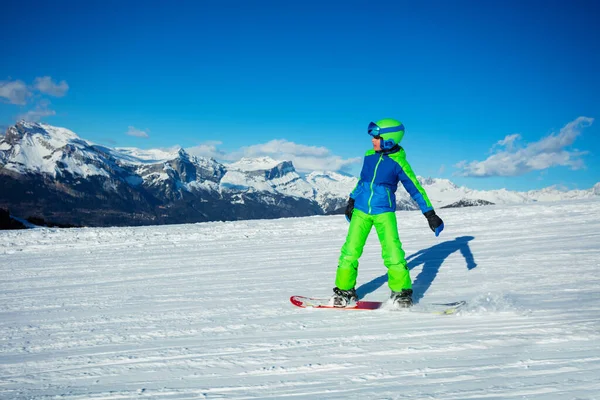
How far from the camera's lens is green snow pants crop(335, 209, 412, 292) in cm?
506

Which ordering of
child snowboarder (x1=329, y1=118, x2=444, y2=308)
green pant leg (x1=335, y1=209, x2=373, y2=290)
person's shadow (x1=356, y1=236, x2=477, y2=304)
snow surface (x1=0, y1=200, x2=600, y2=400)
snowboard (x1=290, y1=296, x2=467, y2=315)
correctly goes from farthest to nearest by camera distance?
1. person's shadow (x1=356, y1=236, x2=477, y2=304)
2. green pant leg (x1=335, y1=209, x2=373, y2=290)
3. child snowboarder (x1=329, y1=118, x2=444, y2=308)
4. snowboard (x1=290, y1=296, x2=467, y2=315)
5. snow surface (x1=0, y1=200, x2=600, y2=400)

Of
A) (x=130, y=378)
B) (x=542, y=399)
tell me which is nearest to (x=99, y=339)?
(x=130, y=378)

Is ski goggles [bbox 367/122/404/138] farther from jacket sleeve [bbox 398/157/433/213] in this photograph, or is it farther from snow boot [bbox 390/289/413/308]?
snow boot [bbox 390/289/413/308]

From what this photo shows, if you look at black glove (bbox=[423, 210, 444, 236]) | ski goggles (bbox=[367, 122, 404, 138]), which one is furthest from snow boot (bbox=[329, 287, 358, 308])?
ski goggles (bbox=[367, 122, 404, 138])

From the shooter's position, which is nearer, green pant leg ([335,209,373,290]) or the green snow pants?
the green snow pants

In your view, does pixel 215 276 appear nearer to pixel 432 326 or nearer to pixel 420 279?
pixel 420 279

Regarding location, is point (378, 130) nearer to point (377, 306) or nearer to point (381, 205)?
point (381, 205)

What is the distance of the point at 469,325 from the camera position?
13.3 ft

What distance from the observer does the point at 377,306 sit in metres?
5.03

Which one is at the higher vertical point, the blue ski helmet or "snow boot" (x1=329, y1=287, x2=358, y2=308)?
the blue ski helmet

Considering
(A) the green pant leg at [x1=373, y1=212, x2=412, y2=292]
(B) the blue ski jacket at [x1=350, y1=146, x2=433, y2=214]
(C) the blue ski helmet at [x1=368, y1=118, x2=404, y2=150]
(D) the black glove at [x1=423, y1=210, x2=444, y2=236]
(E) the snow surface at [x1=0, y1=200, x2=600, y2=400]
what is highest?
(C) the blue ski helmet at [x1=368, y1=118, x2=404, y2=150]

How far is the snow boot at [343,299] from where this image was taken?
5.14 meters

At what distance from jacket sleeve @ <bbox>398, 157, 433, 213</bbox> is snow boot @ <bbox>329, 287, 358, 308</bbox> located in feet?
4.67

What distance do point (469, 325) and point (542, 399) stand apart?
1582mm
